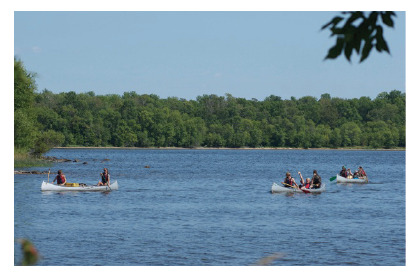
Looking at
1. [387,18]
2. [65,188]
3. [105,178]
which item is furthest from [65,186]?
[387,18]

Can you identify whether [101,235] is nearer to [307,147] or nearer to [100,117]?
[100,117]

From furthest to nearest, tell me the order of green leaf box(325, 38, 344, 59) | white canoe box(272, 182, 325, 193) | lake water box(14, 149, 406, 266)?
1. white canoe box(272, 182, 325, 193)
2. lake water box(14, 149, 406, 266)
3. green leaf box(325, 38, 344, 59)

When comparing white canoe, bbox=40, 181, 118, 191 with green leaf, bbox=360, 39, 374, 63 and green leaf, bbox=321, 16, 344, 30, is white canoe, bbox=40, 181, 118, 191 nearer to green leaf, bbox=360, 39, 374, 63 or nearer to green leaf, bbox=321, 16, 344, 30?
green leaf, bbox=321, 16, 344, 30

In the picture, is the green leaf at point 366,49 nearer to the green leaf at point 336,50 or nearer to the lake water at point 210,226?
the green leaf at point 336,50

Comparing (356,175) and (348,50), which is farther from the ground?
(348,50)

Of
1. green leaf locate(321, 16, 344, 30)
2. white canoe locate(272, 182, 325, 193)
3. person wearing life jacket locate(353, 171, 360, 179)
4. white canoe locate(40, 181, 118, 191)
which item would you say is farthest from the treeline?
green leaf locate(321, 16, 344, 30)

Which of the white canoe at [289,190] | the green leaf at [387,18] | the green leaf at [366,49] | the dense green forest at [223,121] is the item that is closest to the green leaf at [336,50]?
the green leaf at [366,49]

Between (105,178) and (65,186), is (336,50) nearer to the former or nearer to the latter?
(65,186)

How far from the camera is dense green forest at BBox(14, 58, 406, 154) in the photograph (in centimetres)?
14088

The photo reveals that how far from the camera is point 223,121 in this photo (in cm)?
16538

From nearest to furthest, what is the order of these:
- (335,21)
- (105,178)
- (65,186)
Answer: (335,21)
(65,186)
(105,178)

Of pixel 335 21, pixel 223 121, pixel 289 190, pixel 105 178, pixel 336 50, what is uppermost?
pixel 223 121

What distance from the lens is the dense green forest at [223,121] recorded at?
462ft
